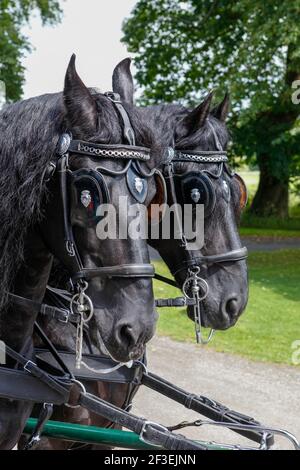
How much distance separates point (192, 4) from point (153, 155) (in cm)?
1909

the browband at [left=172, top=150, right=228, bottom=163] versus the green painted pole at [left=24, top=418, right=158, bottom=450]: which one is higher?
the browband at [left=172, top=150, right=228, bottom=163]

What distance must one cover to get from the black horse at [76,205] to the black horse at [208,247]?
88 cm

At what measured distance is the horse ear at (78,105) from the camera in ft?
7.63

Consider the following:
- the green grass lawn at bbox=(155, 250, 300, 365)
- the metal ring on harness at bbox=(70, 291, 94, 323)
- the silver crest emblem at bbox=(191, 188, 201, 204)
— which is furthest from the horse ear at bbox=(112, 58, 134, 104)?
the green grass lawn at bbox=(155, 250, 300, 365)

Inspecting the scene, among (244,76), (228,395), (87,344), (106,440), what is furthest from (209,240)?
(244,76)

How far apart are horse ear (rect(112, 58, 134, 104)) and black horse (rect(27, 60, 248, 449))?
36 centimetres

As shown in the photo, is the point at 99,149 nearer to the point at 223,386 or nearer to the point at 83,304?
the point at 83,304

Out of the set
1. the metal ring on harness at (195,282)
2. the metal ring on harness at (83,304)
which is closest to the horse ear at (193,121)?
the metal ring on harness at (195,282)

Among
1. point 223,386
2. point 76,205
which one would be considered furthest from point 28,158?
point 223,386

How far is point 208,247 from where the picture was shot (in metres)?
3.40

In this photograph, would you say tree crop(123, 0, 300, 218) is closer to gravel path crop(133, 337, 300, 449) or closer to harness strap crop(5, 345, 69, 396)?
gravel path crop(133, 337, 300, 449)

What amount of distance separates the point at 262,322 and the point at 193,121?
652 centimetres

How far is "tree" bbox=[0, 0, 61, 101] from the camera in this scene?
19.4 m
